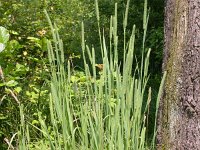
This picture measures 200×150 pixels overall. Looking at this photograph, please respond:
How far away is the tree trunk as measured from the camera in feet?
5.97

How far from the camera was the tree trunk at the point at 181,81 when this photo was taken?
1.82 m

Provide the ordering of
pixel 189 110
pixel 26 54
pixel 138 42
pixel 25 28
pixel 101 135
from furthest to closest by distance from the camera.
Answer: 1. pixel 138 42
2. pixel 25 28
3. pixel 26 54
4. pixel 189 110
5. pixel 101 135

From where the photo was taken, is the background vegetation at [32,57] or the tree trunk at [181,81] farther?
the background vegetation at [32,57]

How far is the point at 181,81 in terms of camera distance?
187 cm

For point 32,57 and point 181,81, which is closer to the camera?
point 181,81

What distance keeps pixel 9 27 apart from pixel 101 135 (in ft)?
8.19

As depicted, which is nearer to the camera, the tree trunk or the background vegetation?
the tree trunk

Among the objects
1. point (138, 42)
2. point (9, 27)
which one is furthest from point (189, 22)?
point (138, 42)

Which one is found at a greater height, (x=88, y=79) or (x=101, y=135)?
(x=88, y=79)

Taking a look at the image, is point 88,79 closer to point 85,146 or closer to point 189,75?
point 85,146

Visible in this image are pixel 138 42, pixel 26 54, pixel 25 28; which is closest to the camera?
pixel 26 54

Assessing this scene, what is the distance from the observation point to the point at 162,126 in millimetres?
1980

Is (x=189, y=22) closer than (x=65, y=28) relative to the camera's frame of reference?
Yes

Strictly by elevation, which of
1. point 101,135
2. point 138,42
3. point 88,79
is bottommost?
point 138,42
